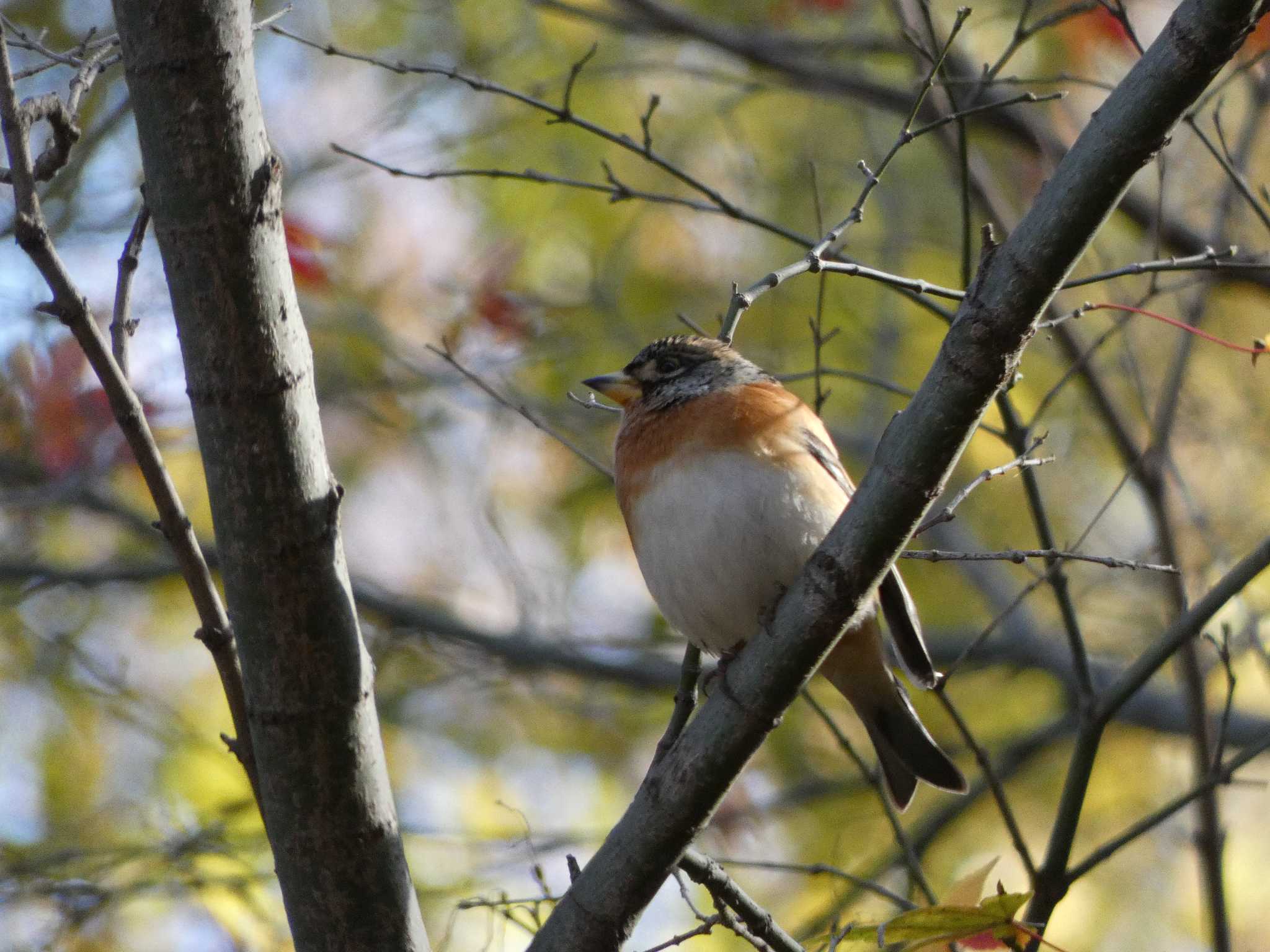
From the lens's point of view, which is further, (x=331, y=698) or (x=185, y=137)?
(x=331, y=698)

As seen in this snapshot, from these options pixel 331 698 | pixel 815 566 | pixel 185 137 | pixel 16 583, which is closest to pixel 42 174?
pixel 185 137

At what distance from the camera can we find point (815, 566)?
3.04 meters

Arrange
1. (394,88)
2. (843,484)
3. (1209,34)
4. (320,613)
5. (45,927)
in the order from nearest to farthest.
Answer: (1209,34) → (320,613) → (843,484) → (45,927) → (394,88)

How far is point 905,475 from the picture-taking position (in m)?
2.90

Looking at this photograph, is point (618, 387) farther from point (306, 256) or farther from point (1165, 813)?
point (306, 256)

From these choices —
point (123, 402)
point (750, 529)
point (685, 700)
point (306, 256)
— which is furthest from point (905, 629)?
point (306, 256)

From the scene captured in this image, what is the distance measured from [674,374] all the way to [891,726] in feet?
5.29

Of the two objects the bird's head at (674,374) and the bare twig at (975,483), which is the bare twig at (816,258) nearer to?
the bare twig at (975,483)

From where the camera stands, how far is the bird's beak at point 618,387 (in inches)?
212

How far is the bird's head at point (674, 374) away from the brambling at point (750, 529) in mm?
53

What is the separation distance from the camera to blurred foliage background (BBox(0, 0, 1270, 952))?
6.99 meters

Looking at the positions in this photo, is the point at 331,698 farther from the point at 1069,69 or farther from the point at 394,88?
the point at 1069,69

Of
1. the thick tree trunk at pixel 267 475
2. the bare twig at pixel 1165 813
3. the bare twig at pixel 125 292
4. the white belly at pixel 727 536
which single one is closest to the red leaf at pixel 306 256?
the white belly at pixel 727 536

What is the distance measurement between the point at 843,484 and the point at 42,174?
285cm
